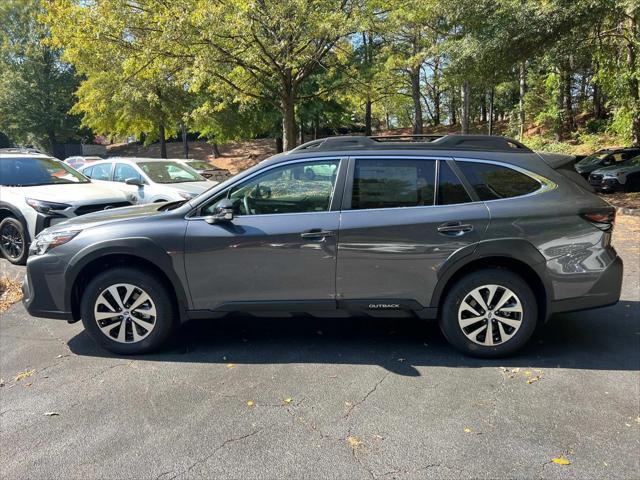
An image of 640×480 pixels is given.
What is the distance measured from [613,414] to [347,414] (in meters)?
1.73

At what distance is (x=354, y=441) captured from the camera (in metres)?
2.88

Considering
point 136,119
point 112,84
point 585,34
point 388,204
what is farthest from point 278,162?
point 136,119

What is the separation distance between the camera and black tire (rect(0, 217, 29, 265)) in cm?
718

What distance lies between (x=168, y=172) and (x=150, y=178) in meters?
0.56

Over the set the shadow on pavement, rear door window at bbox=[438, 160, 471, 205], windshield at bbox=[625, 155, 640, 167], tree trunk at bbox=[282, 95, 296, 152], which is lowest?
the shadow on pavement

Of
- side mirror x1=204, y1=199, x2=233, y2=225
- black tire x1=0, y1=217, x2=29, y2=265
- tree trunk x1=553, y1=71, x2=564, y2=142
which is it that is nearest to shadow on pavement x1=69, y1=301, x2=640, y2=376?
side mirror x1=204, y1=199, x2=233, y2=225

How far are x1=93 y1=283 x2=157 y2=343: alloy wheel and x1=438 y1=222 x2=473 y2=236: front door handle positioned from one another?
95.4 inches

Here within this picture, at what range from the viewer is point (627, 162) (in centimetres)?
1680

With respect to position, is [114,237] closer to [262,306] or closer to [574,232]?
[262,306]

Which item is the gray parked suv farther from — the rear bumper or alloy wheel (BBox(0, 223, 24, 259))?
alloy wheel (BBox(0, 223, 24, 259))

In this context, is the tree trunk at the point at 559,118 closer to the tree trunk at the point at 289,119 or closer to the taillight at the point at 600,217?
the tree trunk at the point at 289,119

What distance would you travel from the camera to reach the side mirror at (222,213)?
3.84m

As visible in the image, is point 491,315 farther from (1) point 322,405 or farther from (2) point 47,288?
(2) point 47,288

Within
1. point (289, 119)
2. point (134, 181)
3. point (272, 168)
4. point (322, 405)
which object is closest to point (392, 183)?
point (272, 168)
